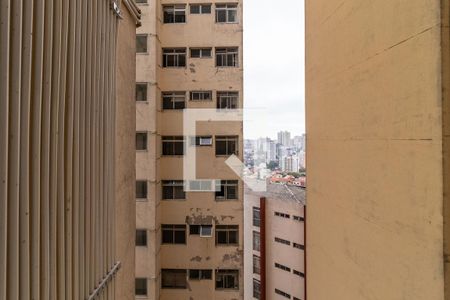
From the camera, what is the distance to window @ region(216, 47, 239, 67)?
29.4 ft

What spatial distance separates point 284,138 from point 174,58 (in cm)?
359

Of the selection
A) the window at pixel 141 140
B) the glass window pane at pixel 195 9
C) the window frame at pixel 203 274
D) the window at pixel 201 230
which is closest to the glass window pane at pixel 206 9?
the glass window pane at pixel 195 9

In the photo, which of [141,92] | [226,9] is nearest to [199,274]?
[141,92]

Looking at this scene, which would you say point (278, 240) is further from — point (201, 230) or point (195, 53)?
point (195, 53)

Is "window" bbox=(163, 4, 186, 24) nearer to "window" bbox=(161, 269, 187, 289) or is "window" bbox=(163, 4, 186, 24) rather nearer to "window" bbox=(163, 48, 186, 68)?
Answer: "window" bbox=(163, 48, 186, 68)

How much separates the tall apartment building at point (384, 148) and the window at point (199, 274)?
5449 millimetres

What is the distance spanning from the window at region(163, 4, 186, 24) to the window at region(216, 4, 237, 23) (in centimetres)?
90

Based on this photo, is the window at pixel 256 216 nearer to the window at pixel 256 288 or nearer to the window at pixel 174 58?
the window at pixel 256 288

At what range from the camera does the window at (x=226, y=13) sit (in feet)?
29.4

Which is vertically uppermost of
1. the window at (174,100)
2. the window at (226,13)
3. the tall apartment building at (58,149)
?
the window at (226,13)

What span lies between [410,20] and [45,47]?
2.08m

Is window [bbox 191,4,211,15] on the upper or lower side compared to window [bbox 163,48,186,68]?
upper

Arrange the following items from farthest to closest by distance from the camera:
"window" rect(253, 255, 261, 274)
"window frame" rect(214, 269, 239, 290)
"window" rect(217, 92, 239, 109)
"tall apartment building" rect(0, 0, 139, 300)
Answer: "window" rect(253, 255, 261, 274), "window" rect(217, 92, 239, 109), "window frame" rect(214, 269, 239, 290), "tall apartment building" rect(0, 0, 139, 300)

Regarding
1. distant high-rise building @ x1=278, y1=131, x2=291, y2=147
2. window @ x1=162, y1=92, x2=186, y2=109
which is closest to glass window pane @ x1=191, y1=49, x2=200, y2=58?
window @ x1=162, y1=92, x2=186, y2=109
